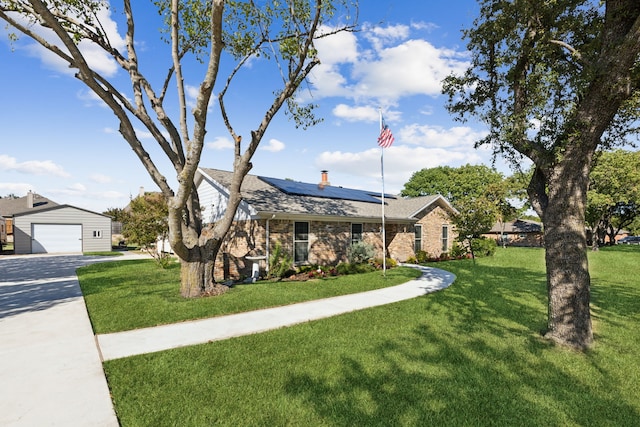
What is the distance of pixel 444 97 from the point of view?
813cm

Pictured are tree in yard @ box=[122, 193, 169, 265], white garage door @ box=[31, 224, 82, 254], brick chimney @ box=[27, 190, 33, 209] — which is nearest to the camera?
tree in yard @ box=[122, 193, 169, 265]

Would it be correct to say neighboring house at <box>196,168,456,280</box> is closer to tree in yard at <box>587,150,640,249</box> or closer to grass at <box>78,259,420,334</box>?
grass at <box>78,259,420,334</box>

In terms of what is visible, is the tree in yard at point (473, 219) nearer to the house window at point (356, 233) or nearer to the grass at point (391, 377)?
the house window at point (356, 233)

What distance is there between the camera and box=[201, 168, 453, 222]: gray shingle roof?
13562mm

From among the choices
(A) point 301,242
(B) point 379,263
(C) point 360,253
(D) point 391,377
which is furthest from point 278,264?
(D) point 391,377

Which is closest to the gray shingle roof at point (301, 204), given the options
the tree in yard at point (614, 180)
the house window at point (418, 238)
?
the house window at point (418, 238)

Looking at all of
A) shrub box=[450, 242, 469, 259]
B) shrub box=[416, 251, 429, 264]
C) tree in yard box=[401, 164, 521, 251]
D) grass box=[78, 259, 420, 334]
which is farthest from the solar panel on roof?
tree in yard box=[401, 164, 521, 251]

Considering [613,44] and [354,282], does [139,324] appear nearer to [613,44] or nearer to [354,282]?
[354,282]

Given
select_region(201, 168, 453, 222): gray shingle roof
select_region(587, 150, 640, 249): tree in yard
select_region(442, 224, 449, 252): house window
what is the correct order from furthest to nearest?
select_region(587, 150, 640, 249): tree in yard → select_region(442, 224, 449, 252): house window → select_region(201, 168, 453, 222): gray shingle roof

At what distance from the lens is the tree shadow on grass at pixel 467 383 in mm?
3477

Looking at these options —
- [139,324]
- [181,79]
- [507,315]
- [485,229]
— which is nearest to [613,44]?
[507,315]

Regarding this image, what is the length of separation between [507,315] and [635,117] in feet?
16.3

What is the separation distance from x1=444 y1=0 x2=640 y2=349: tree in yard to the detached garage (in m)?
34.1

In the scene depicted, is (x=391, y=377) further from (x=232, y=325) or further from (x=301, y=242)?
(x=301, y=242)
